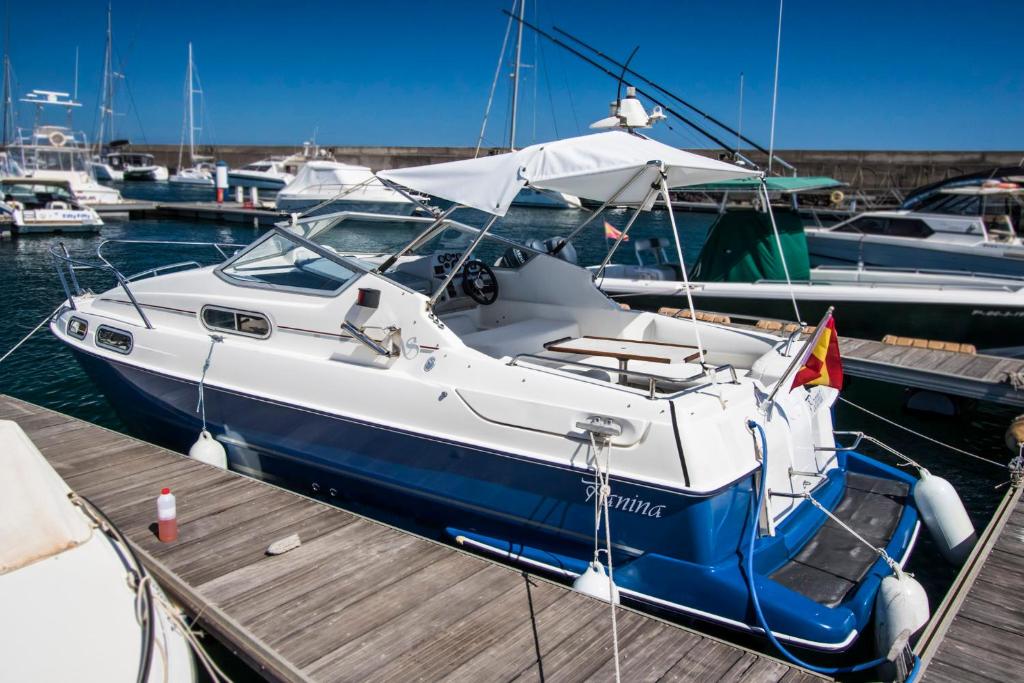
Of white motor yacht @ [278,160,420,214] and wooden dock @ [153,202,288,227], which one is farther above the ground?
white motor yacht @ [278,160,420,214]

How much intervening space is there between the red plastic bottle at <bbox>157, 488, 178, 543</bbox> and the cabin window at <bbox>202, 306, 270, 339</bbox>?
5.07 ft

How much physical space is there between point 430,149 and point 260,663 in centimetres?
6903

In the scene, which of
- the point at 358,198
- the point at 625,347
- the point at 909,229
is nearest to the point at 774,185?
the point at 909,229

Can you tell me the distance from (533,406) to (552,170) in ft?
4.98

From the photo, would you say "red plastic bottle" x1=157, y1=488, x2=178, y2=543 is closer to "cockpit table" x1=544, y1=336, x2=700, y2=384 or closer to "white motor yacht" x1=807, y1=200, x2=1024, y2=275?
"cockpit table" x1=544, y1=336, x2=700, y2=384

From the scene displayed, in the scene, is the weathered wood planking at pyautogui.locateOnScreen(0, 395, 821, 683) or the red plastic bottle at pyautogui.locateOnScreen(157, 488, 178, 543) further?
the red plastic bottle at pyautogui.locateOnScreen(157, 488, 178, 543)

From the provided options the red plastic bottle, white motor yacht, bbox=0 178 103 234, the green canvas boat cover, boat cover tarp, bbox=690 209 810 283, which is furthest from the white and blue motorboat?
white motor yacht, bbox=0 178 103 234

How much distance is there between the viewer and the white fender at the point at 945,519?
6.00 meters

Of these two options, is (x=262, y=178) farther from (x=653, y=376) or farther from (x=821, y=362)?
(x=821, y=362)

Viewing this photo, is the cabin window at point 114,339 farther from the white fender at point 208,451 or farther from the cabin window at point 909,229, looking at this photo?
the cabin window at point 909,229

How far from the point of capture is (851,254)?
15.3 meters

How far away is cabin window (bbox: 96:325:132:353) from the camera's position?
697 cm

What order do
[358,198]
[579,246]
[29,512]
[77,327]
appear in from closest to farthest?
[29,512], [358,198], [77,327], [579,246]

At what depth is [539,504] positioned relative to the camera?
199 inches
